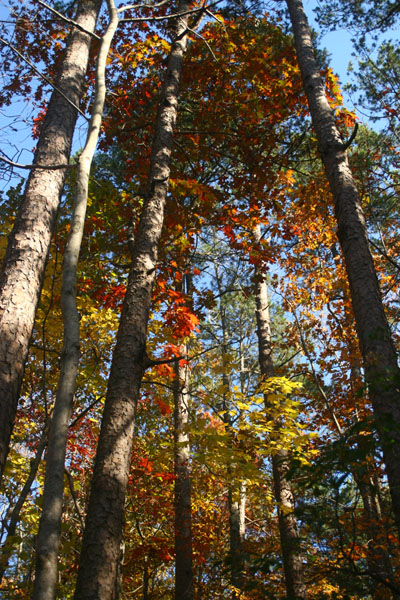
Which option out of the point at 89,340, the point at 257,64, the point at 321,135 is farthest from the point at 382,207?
the point at 89,340

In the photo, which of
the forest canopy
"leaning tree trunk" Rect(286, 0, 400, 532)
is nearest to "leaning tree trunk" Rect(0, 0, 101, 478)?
the forest canopy

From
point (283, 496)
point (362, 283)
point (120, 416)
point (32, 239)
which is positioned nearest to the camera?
point (120, 416)

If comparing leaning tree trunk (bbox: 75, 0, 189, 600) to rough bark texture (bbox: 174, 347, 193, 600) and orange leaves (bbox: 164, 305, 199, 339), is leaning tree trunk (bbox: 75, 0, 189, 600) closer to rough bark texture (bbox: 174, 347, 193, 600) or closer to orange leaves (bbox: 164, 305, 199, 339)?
orange leaves (bbox: 164, 305, 199, 339)

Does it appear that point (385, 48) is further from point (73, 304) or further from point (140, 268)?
point (73, 304)

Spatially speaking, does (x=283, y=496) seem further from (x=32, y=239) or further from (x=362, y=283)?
(x=32, y=239)

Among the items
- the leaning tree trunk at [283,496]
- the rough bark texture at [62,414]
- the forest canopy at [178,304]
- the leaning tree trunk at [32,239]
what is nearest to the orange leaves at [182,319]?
the forest canopy at [178,304]

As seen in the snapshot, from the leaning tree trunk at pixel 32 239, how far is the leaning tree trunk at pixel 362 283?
278 cm

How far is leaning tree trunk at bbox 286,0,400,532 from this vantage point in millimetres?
3053

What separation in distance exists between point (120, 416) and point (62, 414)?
63cm

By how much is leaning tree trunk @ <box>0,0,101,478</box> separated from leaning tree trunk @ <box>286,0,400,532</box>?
9.13 ft

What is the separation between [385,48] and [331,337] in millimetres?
8275

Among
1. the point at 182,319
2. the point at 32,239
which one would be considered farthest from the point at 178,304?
the point at 32,239

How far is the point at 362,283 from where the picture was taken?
415 cm

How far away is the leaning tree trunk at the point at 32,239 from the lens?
329cm
